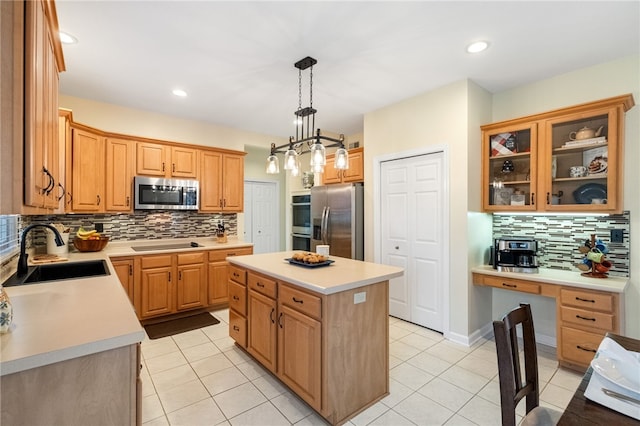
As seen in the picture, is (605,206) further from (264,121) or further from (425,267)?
(264,121)

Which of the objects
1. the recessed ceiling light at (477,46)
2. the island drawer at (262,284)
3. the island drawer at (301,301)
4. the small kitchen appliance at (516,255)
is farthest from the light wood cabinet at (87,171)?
the small kitchen appliance at (516,255)

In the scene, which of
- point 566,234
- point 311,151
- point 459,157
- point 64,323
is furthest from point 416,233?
point 64,323

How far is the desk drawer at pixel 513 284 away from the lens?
2.74 metres

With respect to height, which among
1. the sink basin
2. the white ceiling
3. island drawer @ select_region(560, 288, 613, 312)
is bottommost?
island drawer @ select_region(560, 288, 613, 312)

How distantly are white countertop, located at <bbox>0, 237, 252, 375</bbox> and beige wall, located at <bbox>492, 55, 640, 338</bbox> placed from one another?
3720 mm

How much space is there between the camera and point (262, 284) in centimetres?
240

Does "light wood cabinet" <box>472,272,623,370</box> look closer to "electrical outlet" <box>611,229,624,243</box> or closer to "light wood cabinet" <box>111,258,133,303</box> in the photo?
"electrical outlet" <box>611,229,624,243</box>

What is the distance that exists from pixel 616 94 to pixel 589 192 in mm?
908

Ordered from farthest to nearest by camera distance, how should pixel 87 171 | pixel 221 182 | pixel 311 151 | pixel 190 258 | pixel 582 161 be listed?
pixel 221 182
pixel 190 258
pixel 87 171
pixel 582 161
pixel 311 151

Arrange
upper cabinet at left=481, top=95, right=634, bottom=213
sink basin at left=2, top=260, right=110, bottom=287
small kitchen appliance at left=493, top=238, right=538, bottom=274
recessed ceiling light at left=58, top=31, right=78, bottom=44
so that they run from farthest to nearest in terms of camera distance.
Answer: small kitchen appliance at left=493, top=238, right=538, bottom=274
upper cabinet at left=481, top=95, right=634, bottom=213
sink basin at left=2, top=260, right=110, bottom=287
recessed ceiling light at left=58, top=31, right=78, bottom=44

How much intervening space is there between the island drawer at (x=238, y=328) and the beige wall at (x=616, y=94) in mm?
3052

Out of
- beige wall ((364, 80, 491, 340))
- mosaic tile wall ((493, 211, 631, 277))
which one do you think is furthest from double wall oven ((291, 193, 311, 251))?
mosaic tile wall ((493, 211, 631, 277))

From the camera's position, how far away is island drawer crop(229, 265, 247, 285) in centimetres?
268

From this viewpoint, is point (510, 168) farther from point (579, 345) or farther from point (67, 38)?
point (67, 38)
